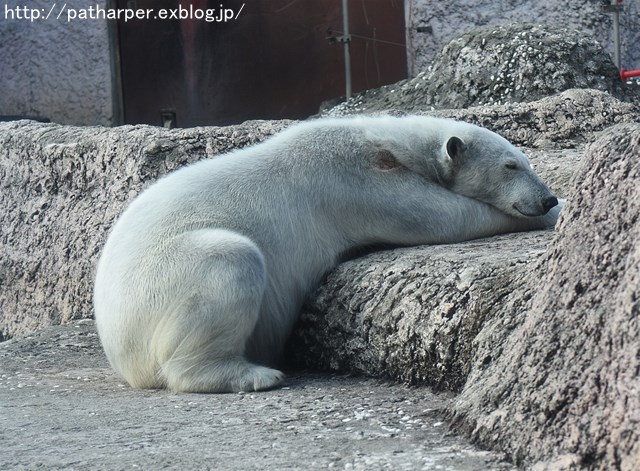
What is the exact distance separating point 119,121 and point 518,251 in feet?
19.6

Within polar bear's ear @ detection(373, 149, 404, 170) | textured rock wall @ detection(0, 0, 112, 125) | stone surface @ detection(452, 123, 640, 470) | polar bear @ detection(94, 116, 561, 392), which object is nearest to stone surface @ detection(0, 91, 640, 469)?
stone surface @ detection(452, 123, 640, 470)

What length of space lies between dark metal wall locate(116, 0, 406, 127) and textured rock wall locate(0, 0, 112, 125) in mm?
239

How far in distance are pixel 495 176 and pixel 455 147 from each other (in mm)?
173

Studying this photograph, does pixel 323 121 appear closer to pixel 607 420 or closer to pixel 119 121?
pixel 607 420

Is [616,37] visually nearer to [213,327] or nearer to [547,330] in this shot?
[213,327]

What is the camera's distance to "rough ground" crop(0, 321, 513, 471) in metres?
2.34

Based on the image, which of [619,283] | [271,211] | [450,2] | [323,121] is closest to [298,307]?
[271,211]

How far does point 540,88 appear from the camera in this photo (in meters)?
5.64

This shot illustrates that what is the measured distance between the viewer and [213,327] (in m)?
3.17

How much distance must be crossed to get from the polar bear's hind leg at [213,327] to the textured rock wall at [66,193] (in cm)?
129

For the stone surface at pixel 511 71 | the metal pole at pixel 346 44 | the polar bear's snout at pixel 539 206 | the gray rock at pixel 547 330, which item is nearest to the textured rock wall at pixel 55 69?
the metal pole at pixel 346 44

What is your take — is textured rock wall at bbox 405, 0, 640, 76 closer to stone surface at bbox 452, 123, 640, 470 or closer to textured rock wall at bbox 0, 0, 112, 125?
textured rock wall at bbox 0, 0, 112, 125

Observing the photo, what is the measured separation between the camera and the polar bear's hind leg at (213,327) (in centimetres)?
317

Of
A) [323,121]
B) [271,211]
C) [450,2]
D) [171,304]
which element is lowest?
[171,304]
